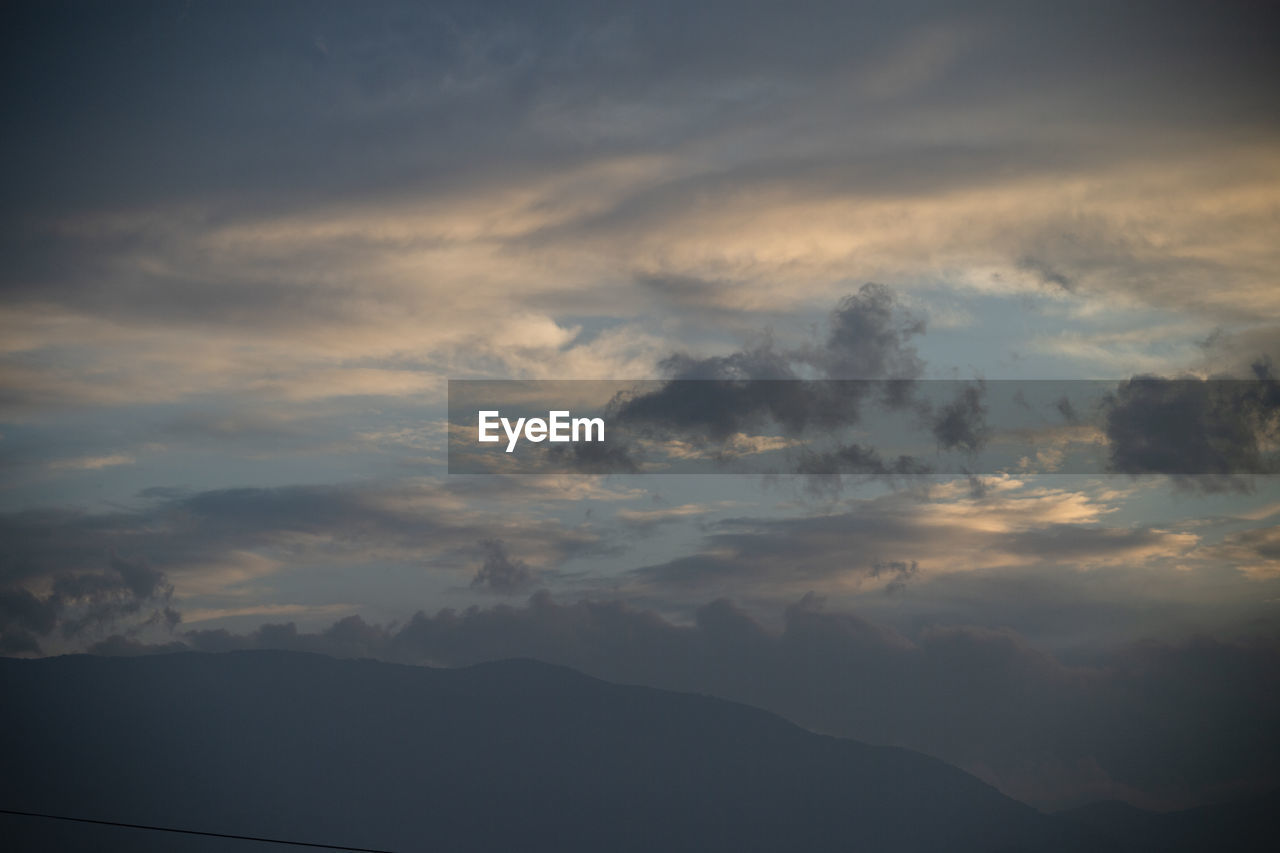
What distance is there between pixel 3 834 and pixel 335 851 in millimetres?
138052

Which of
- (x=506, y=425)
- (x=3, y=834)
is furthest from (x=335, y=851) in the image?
(x=3, y=834)

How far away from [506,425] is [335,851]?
2409cm

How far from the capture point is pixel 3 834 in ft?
401

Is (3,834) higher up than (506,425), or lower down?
lower down

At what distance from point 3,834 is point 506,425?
406 ft

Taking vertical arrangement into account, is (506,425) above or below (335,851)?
above

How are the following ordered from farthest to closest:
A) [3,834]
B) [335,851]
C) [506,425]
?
[3,834]
[506,425]
[335,851]

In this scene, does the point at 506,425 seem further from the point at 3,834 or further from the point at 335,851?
the point at 3,834

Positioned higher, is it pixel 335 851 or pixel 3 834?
pixel 335 851

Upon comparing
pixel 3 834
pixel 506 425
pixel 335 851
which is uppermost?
pixel 506 425

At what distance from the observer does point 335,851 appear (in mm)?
15875

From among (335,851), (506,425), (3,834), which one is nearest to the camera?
(335,851)

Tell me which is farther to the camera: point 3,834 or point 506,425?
point 3,834

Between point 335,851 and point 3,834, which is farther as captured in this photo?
point 3,834
